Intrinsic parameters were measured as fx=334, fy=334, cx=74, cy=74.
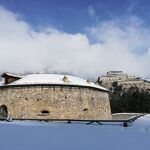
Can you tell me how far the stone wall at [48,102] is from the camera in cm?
2312

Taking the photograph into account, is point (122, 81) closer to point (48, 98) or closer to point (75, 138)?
point (48, 98)

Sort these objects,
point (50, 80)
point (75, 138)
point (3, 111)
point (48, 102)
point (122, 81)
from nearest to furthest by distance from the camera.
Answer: point (75, 138) → point (48, 102) → point (50, 80) → point (3, 111) → point (122, 81)

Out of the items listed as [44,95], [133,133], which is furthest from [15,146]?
[44,95]

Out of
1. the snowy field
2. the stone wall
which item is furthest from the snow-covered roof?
the snowy field

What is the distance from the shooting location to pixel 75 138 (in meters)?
6.84

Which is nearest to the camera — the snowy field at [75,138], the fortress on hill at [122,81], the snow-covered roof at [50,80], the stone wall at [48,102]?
the snowy field at [75,138]

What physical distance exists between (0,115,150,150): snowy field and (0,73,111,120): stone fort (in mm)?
15260

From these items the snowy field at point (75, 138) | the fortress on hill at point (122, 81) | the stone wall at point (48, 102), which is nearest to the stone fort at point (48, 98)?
the stone wall at point (48, 102)

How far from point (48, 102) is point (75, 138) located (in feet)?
54.0

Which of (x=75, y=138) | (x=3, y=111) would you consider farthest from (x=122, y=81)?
(x=75, y=138)

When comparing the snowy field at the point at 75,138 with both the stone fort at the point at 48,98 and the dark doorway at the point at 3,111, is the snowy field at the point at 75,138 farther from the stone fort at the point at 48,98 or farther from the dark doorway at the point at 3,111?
the dark doorway at the point at 3,111

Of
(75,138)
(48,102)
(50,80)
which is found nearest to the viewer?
(75,138)

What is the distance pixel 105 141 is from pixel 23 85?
17.5 meters

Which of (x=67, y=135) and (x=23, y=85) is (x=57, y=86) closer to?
(x=23, y=85)
